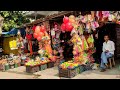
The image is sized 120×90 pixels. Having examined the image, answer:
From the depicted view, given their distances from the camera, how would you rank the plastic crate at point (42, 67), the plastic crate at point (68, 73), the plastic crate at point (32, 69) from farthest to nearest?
the plastic crate at point (42, 67) < the plastic crate at point (32, 69) < the plastic crate at point (68, 73)

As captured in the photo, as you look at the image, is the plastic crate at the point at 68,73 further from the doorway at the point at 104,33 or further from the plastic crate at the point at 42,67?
the doorway at the point at 104,33

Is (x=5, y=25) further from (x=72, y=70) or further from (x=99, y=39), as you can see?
(x=72, y=70)

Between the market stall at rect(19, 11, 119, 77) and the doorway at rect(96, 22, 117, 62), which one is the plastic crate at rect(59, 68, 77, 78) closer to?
the market stall at rect(19, 11, 119, 77)

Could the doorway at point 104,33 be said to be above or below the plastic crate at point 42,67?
above

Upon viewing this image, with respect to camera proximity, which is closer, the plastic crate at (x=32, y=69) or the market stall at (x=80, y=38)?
the market stall at (x=80, y=38)

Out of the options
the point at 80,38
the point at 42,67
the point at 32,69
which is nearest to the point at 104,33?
the point at 80,38

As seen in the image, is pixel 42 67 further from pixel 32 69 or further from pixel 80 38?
pixel 80 38

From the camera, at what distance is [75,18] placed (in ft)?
31.0

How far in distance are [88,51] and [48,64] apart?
2.35 metres

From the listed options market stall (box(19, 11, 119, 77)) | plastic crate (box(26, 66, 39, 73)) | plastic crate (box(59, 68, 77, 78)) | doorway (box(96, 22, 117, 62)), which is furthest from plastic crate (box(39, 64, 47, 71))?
doorway (box(96, 22, 117, 62))

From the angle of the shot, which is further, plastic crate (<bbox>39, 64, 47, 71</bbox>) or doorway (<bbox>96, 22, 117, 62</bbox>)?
doorway (<bbox>96, 22, 117, 62</bbox>)

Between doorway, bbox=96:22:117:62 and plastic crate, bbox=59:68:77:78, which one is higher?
doorway, bbox=96:22:117:62

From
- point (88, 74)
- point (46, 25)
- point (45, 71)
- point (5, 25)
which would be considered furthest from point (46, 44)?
point (5, 25)

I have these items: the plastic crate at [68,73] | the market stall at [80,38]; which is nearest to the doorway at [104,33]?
the market stall at [80,38]
